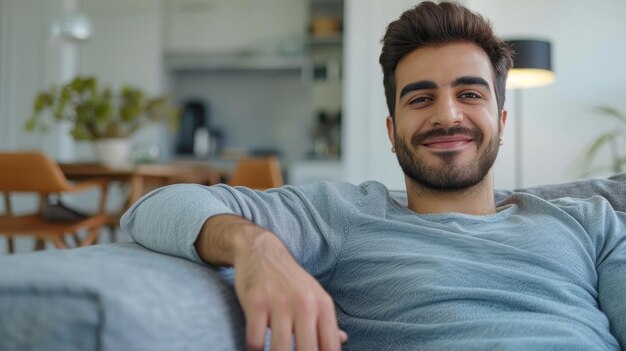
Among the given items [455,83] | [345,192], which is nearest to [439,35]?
[455,83]

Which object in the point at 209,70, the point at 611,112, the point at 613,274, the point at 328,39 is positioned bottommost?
the point at 613,274

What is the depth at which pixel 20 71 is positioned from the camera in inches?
236

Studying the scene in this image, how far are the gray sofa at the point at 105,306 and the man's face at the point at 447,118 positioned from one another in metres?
0.64

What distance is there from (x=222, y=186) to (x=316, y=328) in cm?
40

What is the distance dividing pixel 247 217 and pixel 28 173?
249 cm

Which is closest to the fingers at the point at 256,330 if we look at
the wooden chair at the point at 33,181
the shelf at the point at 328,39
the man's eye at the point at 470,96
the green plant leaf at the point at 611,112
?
the man's eye at the point at 470,96

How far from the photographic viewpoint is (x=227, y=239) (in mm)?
753

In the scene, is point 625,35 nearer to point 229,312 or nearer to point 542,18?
point 542,18

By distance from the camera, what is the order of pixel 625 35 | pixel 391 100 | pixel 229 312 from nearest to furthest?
1. pixel 229 312
2. pixel 391 100
3. pixel 625 35

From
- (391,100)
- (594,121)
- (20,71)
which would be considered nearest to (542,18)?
(594,121)

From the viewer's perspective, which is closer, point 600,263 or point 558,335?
point 558,335

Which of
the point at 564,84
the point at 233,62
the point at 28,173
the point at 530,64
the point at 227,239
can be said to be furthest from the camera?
the point at 233,62

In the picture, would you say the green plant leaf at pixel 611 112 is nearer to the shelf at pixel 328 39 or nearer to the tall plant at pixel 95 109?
the shelf at pixel 328 39

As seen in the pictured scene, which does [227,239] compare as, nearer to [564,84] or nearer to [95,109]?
[95,109]
